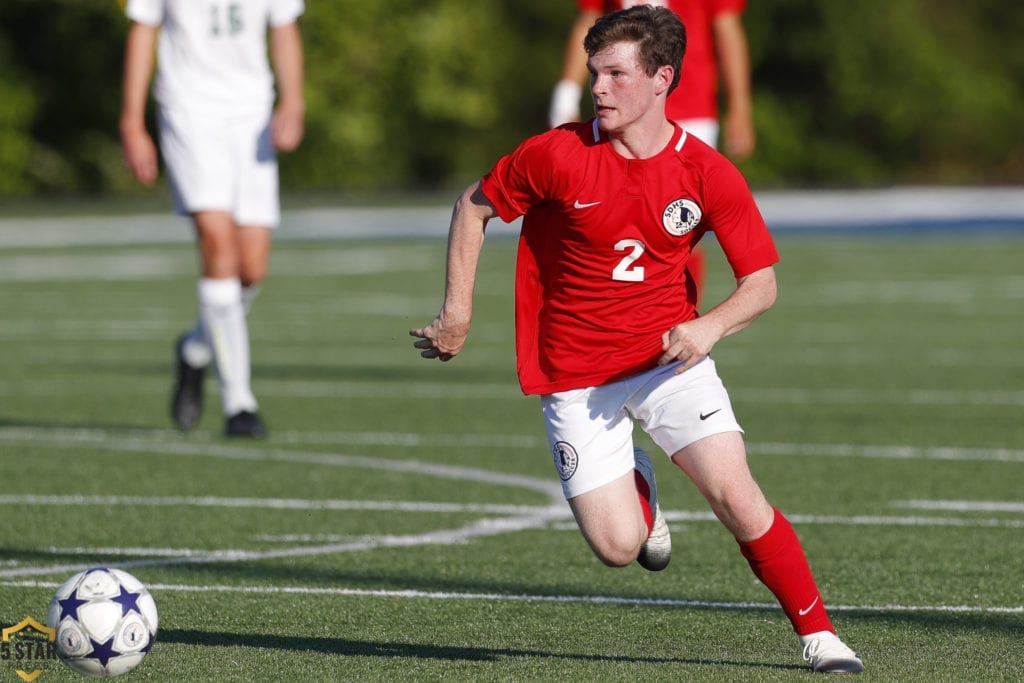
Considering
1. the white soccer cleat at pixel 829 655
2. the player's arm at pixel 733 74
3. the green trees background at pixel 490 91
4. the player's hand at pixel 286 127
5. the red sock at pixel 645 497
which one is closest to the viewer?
the white soccer cleat at pixel 829 655

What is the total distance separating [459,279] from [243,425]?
4.62 m

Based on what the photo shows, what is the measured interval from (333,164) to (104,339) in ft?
110

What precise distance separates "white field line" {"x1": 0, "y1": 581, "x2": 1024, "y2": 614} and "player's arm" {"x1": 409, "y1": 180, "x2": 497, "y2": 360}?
985mm

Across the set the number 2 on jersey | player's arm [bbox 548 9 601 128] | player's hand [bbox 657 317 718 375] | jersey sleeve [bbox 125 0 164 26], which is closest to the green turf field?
player's hand [bbox 657 317 718 375]

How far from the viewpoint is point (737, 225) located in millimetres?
5230

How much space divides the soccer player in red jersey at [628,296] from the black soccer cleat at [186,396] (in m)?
4.71

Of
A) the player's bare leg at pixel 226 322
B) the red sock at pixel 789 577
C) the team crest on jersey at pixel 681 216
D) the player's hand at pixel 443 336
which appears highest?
the team crest on jersey at pixel 681 216

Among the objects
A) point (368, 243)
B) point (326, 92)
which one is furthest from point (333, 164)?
point (368, 243)

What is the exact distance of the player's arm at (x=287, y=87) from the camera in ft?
31.9

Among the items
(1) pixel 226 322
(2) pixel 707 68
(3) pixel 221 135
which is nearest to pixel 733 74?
(2) pixel 707 68

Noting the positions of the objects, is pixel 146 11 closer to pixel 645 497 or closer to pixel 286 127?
pixel 286 127

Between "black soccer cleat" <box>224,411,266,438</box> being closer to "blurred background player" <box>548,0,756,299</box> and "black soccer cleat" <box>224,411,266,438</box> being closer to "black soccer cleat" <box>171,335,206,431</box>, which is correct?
"black soccer cleat" <box>171,335,206,431</box>

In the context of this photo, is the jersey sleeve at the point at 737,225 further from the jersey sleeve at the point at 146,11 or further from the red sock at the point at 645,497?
the jersey sleeve at the point at 146,11

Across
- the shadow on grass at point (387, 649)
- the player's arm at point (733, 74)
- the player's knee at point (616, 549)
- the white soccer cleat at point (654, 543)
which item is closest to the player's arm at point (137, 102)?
the player's arm at point (733, 74)
